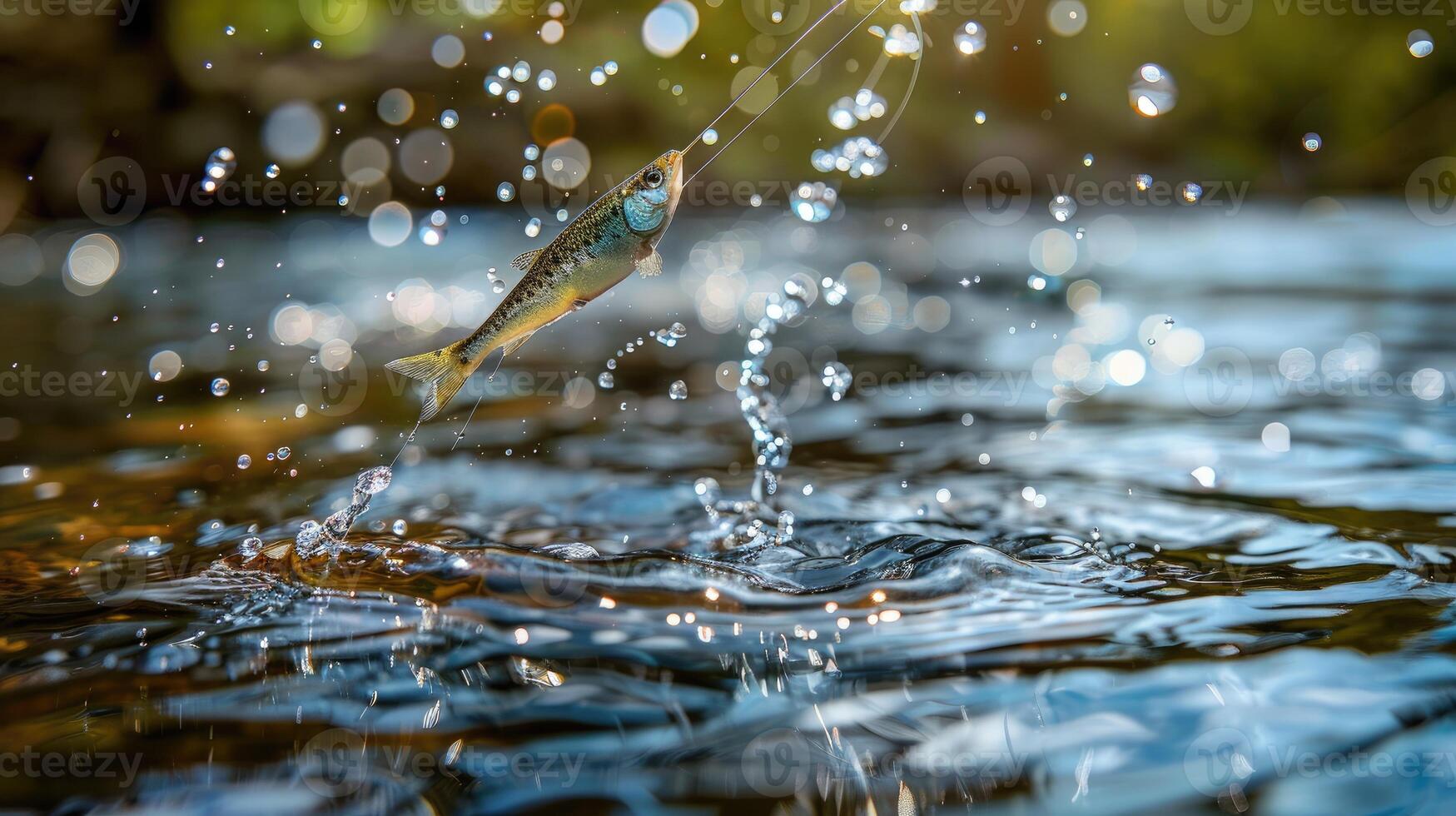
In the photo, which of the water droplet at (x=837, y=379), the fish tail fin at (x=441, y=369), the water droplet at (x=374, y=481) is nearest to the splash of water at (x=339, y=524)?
the water droplet at (x=374, y=481)

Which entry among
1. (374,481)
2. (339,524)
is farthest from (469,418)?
(339,524)

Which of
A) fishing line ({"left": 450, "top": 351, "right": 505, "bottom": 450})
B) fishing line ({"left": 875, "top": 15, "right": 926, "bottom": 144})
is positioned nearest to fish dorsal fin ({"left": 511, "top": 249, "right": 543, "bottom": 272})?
fishing line ({"left": 875, "top": 15, "right": 926, "bottom": 144})

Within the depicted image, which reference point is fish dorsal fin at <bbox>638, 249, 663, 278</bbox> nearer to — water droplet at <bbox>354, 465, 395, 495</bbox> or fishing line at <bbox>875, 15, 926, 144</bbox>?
fishing line at <bbox>875, 15, 926, 144</bbox>

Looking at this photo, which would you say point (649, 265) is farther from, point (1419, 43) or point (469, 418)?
point (1419, 43)

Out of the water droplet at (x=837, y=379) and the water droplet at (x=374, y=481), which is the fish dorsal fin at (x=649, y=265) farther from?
the water droplet at (x=837, y=379)

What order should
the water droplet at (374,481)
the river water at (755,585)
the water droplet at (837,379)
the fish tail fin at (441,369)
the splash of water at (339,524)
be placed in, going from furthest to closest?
the water droplet at (837,379), the water droplet at (374,481), the splash of water at (339,524), the fish tail fin at (441,369), the river water at (755,585)

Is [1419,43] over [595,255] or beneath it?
over

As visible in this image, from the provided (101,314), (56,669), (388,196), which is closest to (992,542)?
(56,669)
